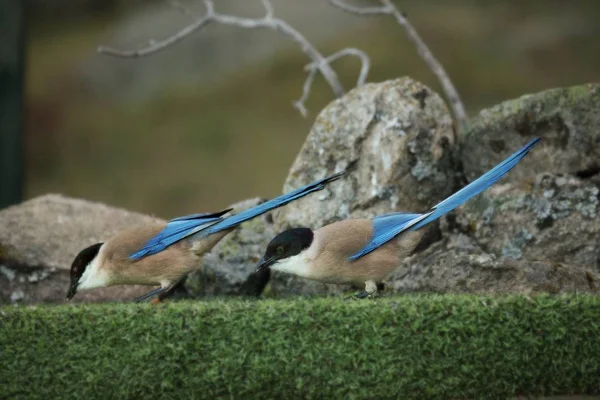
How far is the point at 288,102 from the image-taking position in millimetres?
8828

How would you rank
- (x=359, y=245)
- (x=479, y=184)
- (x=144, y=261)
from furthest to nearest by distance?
(x=144, y=261)
(x=359, y=245)
(x=479, y=184)

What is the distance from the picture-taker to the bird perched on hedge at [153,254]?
192 inches

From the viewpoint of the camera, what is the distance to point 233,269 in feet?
18.6

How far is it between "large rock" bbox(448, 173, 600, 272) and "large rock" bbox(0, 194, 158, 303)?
2150mm

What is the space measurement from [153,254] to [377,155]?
4.93 feet

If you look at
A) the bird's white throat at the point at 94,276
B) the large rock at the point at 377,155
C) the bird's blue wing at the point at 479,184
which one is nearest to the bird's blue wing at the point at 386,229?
the bird's blue wing at the point at 479,184

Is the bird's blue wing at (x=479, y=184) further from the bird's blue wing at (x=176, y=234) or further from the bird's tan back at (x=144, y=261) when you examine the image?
the bird's tan back at (x=144, y=261)

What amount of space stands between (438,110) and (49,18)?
483 cm

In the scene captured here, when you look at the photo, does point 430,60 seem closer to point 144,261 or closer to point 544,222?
point 544,222

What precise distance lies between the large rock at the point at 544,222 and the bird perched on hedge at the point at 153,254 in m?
1.10

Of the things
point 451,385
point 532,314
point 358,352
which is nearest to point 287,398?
point 358,352

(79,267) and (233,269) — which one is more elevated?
(79,267)

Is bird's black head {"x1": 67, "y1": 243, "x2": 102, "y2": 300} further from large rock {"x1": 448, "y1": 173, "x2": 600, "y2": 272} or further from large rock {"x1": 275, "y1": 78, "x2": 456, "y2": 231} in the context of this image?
large rock {"x1": 448, "y1": 173, "x2": 600, "y2": 272}

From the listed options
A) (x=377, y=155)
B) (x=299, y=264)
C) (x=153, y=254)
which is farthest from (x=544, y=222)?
(x=153, y=254)
